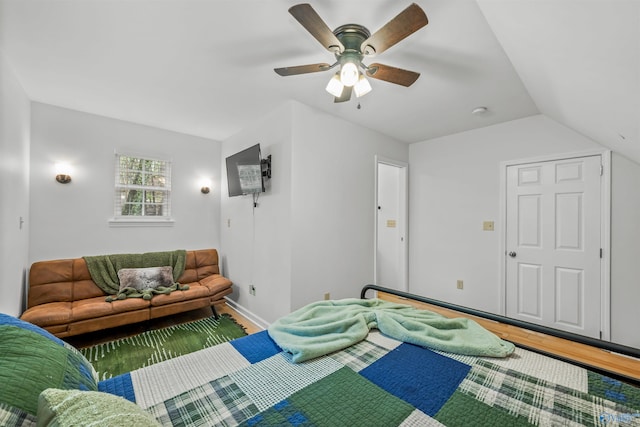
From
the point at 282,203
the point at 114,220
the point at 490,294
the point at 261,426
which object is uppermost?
the point at 282,203

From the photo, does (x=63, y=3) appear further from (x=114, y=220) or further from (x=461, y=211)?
(x=461, y=211)

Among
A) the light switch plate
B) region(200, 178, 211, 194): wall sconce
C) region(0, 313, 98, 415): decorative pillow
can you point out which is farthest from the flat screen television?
the light switch plate

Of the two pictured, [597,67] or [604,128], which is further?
[604,128]

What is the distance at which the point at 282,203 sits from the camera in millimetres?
2809

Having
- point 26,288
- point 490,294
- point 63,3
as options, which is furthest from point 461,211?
point 26,288

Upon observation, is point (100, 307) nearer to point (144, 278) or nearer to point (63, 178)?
point (144, 278)

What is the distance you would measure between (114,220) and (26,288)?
3.36ft

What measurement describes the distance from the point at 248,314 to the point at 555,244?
365cm

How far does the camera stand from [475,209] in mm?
3418

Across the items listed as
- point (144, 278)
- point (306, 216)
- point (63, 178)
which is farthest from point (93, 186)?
point (306, 216)

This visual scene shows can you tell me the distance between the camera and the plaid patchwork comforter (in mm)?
905

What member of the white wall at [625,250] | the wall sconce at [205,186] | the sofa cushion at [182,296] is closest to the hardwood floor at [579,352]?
the white wall at [625,250]

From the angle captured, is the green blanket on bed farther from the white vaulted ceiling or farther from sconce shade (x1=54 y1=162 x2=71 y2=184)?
sconce shade (x1=54 y1=162 x2=71 y2=184)

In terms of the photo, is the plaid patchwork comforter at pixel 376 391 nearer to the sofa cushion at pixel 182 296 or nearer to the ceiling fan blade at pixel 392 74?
the ceiling fan blade at pixel 392 74
